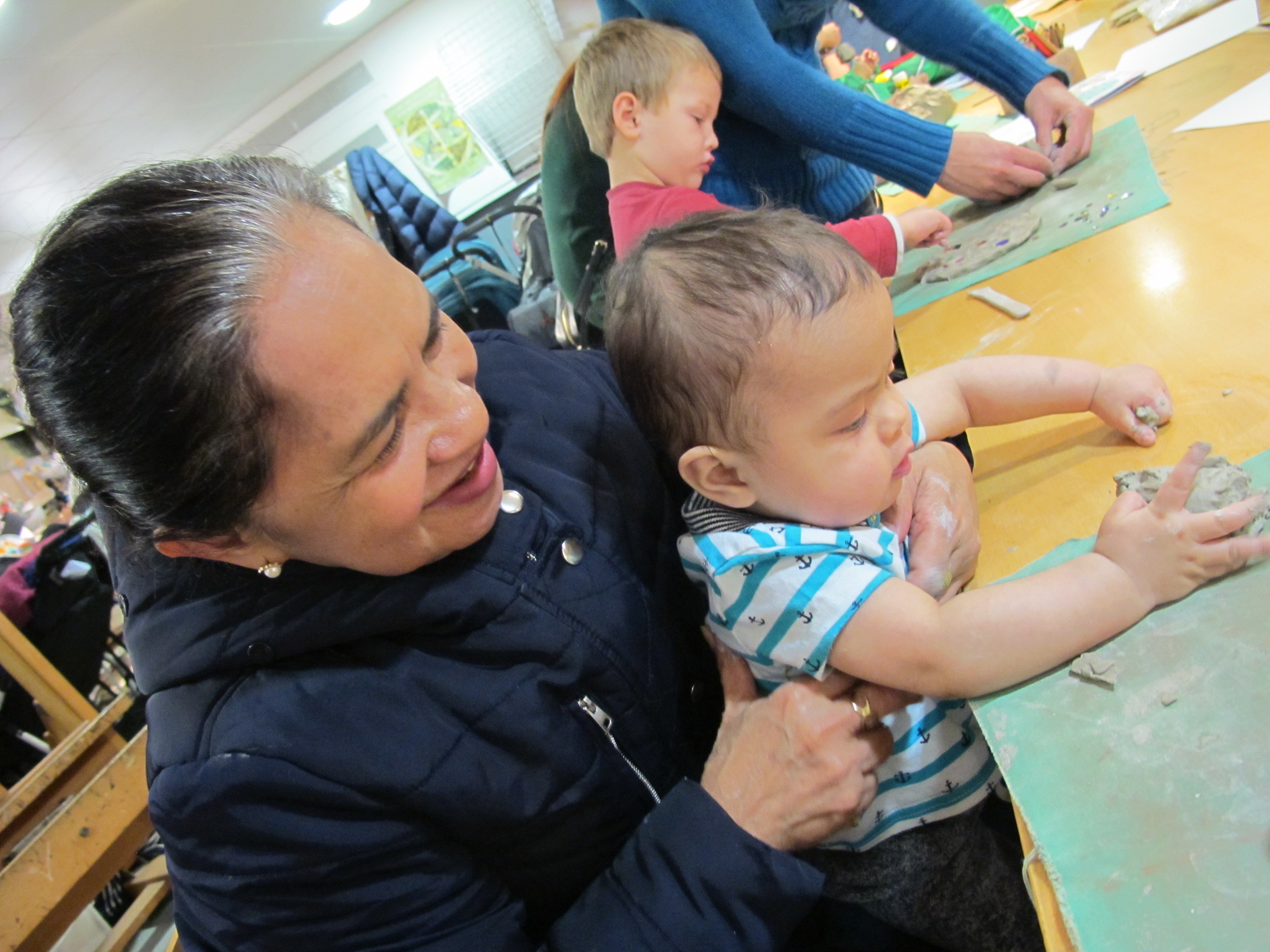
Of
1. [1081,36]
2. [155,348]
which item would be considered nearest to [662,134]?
[155,348]

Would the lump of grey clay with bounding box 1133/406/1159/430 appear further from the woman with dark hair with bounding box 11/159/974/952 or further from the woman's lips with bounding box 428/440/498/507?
the woman's lips with bounding box 428/440/498/507

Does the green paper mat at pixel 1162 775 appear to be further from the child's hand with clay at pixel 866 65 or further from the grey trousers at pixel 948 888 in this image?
the child's hand with clay at pixel 866 65

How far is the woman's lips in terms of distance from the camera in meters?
0.74

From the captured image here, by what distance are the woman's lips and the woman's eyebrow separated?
4.0 inches

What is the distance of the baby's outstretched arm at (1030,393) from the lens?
83cm

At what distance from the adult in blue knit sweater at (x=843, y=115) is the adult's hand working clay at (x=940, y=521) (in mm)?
819

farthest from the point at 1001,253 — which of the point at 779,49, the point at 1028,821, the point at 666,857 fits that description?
the point at 666,857

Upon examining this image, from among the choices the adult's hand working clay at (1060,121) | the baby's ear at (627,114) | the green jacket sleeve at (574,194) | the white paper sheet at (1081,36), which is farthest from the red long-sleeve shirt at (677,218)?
the white paper sheet at (1081,36)

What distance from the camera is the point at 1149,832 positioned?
51 centimetres

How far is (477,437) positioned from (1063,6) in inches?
124

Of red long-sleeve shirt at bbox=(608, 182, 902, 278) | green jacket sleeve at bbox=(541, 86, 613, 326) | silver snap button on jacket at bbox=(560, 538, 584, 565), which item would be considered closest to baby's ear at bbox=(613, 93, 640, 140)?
red long-sleeve shirt at bbox=(608, 182, 902, 278)

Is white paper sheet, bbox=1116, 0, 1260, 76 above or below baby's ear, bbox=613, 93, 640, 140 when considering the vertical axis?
below

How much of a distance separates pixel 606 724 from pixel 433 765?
0.20 meters

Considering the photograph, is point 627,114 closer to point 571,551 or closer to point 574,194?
point 574,194
